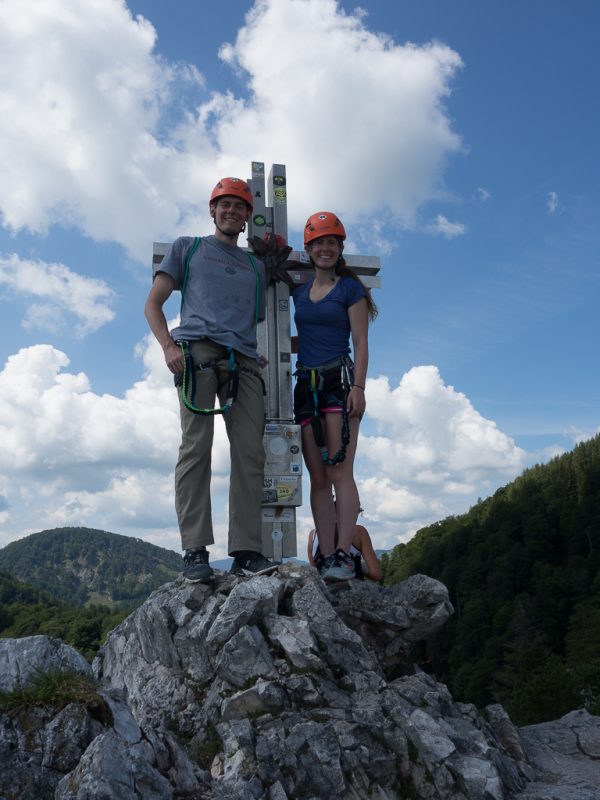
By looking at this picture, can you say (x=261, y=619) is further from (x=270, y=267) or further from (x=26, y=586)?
(x=26, y=586)

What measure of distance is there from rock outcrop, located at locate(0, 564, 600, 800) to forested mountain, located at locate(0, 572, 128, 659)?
1635 inches

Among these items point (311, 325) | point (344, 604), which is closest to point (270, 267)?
point (311, 325)

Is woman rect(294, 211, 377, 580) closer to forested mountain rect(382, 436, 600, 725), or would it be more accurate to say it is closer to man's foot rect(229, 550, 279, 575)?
man's foot rect(229, 550, 279, 575)

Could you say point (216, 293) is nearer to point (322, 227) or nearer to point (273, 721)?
point (322, 227)

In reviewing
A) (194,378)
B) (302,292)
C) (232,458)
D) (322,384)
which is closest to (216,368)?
(194,378)

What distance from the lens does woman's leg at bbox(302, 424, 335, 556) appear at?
25.1 ft

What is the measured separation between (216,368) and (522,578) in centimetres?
9915

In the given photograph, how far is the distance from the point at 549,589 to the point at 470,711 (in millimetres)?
93672

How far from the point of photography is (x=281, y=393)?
852 centimetres

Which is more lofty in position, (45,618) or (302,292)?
(302,292)

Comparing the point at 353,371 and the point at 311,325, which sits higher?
the point at 311,325

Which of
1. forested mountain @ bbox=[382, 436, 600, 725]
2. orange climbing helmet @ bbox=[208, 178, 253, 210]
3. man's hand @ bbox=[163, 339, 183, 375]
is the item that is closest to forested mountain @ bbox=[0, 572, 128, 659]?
forested mountain @ bbox=[382, 436, 600, 725]

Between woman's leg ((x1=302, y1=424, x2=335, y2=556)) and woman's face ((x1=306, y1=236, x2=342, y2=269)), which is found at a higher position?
woman's face ((x1=306, y1=236, x2=342, y2=269))

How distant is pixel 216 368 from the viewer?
695 cm
